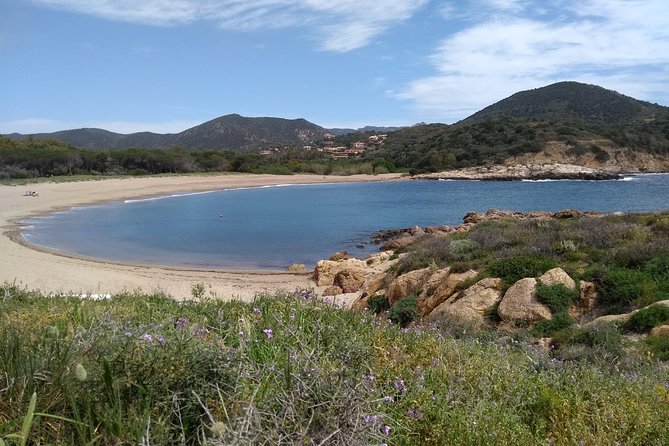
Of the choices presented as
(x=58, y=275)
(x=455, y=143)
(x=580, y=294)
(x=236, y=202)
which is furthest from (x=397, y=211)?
(x=455, y=143)

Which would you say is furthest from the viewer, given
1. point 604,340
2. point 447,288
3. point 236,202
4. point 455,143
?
point 455,143

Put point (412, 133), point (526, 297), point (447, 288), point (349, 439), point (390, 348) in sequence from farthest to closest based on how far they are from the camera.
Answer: point (412, 133) → point (447, 288) → point (526, 297) → point (390, 348) → point (349, 439)

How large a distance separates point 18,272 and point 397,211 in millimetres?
34010

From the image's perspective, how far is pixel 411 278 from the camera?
12719mm

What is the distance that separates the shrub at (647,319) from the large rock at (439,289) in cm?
357

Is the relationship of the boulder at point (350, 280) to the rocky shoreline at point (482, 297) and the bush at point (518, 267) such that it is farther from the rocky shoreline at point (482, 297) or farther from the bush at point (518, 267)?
the bush at point (518, 267)

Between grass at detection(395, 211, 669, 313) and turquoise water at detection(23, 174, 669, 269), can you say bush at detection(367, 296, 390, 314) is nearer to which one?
grass at detection(395, 211, 669, 313)

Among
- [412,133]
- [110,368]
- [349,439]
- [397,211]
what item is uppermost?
[412,133]

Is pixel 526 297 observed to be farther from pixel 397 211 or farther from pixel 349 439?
pixel 397 211

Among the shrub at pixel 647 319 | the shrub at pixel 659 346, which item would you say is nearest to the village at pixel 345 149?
the shrub at pixel 647 319

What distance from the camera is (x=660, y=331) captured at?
751cm

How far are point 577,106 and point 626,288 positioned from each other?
512 feet

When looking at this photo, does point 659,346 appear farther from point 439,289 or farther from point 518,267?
point 439,289

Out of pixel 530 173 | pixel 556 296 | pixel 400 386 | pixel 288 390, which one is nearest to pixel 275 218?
pixel 556 296
